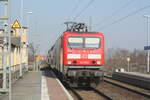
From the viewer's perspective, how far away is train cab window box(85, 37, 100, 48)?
18.0 meters

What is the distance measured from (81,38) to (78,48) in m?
0.62

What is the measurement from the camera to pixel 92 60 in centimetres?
1762

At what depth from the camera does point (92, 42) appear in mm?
18016

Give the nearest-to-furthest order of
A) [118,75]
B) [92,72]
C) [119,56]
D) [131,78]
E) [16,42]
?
[92,72]
[16,42]
[131,78]
[118,75]
[119,56]

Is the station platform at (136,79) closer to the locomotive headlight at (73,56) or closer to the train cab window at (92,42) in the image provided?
the train cab window at (92,42)

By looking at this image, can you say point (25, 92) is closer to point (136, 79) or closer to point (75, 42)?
point (75, 42)

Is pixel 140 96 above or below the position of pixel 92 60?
below

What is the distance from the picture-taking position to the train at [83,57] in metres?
17.3

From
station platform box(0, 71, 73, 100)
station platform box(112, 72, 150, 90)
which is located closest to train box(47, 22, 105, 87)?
station platform box(0, 71, 73, 100)

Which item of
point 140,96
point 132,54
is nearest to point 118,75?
point 140,96

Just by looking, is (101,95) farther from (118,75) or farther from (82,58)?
(118,75)

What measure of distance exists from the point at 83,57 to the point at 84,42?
3.02ft

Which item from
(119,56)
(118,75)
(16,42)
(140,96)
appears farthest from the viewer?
(119,56)

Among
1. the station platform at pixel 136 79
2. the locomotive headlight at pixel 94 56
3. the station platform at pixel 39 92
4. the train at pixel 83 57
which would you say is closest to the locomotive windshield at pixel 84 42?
the train at pixel 83 57
